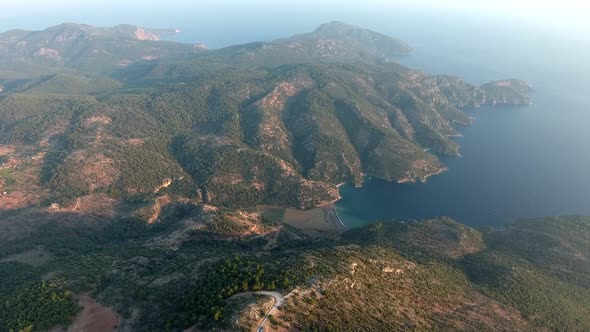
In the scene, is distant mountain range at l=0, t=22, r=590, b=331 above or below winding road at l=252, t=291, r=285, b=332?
below

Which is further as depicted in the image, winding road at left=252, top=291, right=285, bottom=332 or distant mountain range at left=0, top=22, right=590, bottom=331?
distant mountain range at left=0, top=22, right=590, bottom=331

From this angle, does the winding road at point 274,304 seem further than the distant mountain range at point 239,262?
No

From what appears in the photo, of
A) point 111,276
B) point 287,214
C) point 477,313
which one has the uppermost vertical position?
point 111,276

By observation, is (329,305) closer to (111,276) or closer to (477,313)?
(477,313)

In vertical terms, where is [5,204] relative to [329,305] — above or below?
below

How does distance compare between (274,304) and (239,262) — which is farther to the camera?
(239,262)

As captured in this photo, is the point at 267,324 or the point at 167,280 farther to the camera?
the point at 167,280

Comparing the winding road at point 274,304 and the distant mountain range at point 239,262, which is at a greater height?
the winding road at point 274,304

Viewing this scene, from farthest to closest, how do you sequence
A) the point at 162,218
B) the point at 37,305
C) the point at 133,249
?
the point at 162,218 → the point at 133,249 → the point at 37,305

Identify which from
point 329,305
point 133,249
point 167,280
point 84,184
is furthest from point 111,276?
point 84,184

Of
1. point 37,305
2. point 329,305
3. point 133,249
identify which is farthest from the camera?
point 133,249

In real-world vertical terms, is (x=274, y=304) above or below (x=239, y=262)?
above
